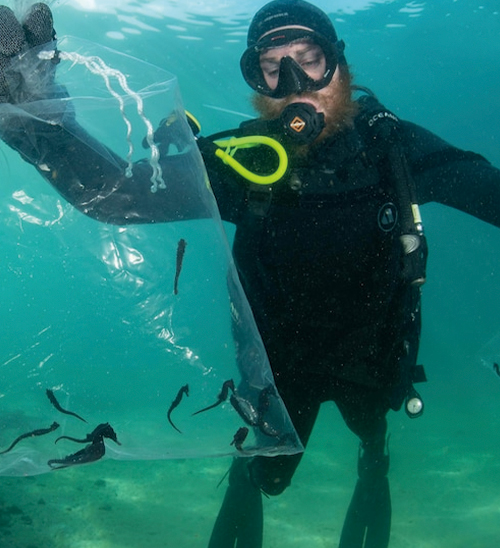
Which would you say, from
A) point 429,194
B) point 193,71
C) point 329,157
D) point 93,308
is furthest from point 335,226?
point 193,71

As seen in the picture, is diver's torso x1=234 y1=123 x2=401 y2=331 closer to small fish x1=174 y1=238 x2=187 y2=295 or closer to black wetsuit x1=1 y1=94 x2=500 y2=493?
black wetsuit x1=1 y1=94 x2=500 y2=493

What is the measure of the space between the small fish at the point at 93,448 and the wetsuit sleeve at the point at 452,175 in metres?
2.90

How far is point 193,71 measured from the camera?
19.8 m

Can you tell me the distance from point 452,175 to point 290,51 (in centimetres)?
164

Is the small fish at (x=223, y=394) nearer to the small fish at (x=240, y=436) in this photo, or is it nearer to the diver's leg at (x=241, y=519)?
the small fish at (x=240, y=436)

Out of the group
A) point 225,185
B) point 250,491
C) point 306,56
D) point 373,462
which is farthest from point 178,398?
point 373,462

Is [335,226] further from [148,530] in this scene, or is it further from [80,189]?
[148,530]

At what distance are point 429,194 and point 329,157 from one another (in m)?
0.91

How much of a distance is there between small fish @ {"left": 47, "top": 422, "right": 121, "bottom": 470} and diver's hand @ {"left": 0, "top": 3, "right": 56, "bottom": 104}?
6.05 ft

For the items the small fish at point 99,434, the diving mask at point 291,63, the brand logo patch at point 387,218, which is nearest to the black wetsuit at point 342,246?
the brand logo patch at point 387,218

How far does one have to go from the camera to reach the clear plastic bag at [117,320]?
226cm

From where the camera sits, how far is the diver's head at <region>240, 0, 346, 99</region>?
11.0ft

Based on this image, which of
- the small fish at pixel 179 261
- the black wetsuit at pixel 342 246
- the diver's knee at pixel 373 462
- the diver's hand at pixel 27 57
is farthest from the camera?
the diver's knee at pixel 373 462

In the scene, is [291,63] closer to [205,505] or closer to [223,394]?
[223,394]
